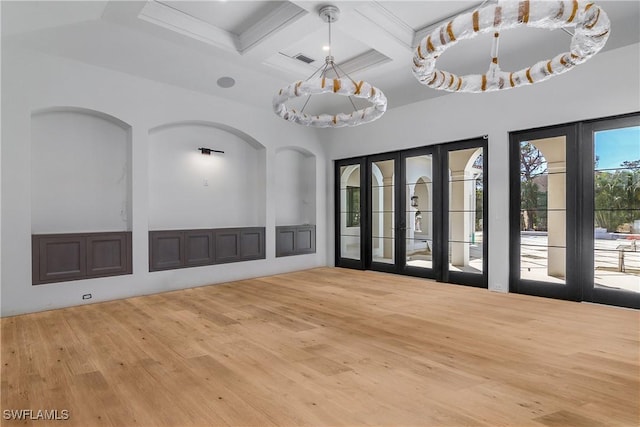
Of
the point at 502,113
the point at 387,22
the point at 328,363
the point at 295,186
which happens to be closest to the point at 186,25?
the point at 387,22

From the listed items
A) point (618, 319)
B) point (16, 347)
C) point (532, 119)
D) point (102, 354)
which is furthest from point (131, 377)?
point (532, 119)

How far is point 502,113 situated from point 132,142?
19.7 ft

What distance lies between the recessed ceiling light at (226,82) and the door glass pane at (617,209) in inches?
227

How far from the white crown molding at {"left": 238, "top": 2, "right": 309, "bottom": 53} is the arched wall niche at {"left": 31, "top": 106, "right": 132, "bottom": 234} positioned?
2369 millimetres

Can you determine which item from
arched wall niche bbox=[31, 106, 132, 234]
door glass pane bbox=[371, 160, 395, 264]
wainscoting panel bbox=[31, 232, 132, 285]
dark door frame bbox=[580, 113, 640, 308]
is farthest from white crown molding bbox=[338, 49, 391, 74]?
wainscoting panel bbox=[31, 232, 132, 285]

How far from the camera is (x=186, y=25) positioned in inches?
199

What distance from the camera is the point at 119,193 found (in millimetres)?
6113

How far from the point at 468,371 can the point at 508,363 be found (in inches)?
16.9

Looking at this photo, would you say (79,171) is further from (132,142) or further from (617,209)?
(617,209)

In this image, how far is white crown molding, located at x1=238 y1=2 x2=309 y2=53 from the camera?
15.4ft

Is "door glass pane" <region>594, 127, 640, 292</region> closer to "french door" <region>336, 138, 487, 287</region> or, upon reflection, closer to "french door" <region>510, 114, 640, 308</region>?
"french door" <region>510, 114, 640, 308</region>

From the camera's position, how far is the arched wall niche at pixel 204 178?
6.67 meters

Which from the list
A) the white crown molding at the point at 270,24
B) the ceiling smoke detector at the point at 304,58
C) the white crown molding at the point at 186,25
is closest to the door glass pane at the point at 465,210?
the ceiling smoke detector at the point at 304,58

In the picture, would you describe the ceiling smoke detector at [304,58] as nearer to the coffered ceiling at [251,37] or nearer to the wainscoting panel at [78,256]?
the coffered ceiling at [251,37]
